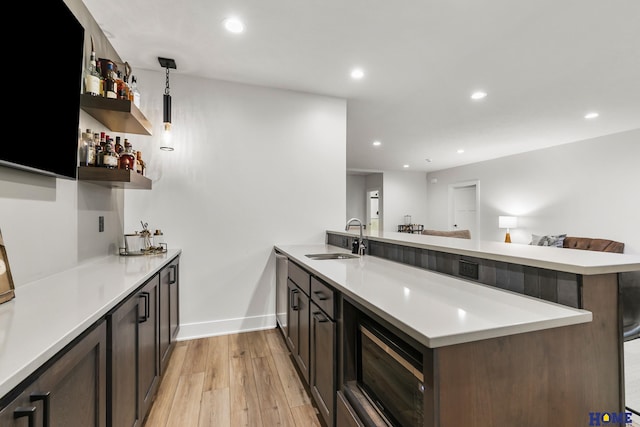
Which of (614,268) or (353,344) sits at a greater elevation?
(614,268)

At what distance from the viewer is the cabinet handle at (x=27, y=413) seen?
2.01 feet

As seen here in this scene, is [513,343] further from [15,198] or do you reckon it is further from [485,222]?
[485,222]

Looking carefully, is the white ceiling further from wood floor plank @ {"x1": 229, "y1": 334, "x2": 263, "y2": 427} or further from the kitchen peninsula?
wood floor plank @ {"x1": 229, "y1": 334, "x2": 263, "y2": 427}

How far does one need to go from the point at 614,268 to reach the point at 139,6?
2.89 m

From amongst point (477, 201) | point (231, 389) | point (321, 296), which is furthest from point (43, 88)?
point (477, 201)

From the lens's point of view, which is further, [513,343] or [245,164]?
[245,164]

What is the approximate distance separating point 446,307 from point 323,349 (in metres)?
0.78

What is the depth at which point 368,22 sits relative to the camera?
2123 mm

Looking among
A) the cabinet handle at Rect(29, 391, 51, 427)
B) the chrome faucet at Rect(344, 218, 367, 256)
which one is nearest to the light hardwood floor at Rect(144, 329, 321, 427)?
the chrome faucet at Rect(344, 218, 367, 256)

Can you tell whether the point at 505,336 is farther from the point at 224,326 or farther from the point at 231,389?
the point at 224,326

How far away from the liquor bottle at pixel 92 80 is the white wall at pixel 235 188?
913 mm

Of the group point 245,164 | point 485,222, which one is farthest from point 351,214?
point 245,164

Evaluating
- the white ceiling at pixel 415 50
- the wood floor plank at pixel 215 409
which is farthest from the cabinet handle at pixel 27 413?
the white ceiling at pixel 415 50

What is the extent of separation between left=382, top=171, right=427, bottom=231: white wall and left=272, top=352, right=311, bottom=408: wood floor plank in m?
6.65
